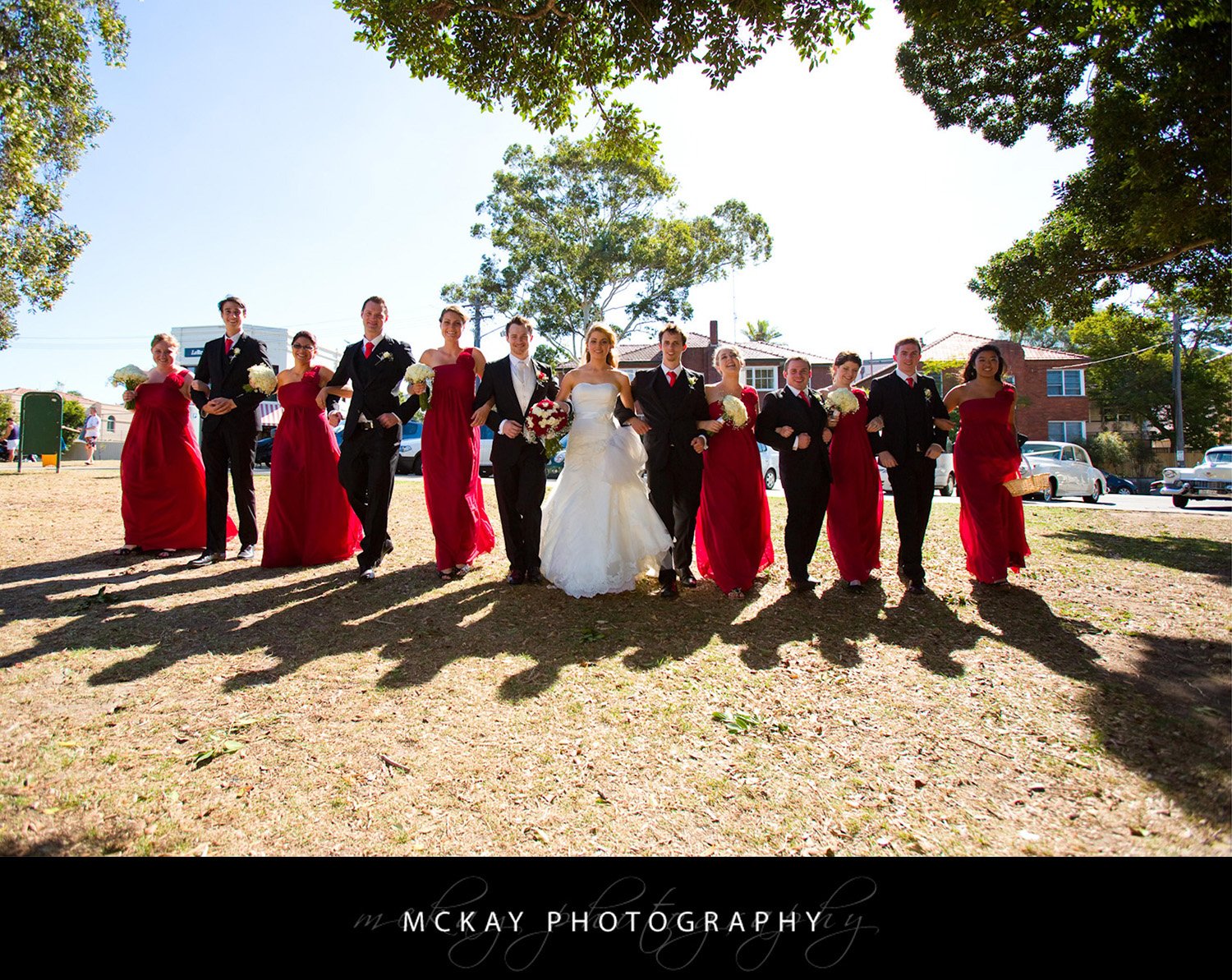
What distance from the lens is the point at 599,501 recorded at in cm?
614

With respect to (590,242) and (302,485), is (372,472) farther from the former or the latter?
(590,242)

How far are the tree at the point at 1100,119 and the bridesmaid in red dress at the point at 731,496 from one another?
3.76 meters

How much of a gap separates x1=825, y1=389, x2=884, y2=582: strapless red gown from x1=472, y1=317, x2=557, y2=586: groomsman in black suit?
2.95 meters

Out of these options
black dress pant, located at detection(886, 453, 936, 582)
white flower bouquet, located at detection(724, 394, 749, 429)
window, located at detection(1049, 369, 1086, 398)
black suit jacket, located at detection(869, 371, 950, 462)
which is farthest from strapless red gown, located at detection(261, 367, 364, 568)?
window, located at detection(1049, 369, 1086, 398)

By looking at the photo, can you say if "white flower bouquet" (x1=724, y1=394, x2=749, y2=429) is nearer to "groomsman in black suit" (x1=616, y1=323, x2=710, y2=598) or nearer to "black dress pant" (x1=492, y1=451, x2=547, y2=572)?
"groomsman in black suit" (x1=616, y1=323, x2=710, y2=598)

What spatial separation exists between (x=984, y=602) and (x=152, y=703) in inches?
258

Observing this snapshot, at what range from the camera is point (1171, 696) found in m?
4.07

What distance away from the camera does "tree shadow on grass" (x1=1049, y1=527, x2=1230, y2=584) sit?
8.05 m

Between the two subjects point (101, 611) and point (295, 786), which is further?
point (101, 611)

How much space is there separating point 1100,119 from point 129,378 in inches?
454
